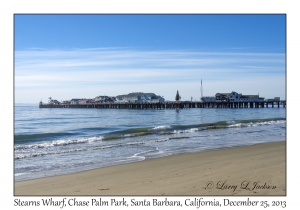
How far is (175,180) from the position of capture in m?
6.29

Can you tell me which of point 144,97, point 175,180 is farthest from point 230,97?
point 175,180

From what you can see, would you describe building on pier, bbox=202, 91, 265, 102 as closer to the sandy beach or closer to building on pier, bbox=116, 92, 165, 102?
building on pier, bbox=116, 92, 165, 102

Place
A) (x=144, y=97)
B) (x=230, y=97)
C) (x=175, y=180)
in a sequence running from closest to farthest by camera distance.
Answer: (x=175, y=180) → (x=230, y=97) → (x=144, y=97)

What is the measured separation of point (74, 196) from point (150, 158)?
4455 millimetres

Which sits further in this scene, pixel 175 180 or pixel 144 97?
pixel 144 97

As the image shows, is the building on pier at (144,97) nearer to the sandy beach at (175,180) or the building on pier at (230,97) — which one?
the building on pier at (230,97)

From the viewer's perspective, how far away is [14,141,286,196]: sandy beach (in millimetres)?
5465

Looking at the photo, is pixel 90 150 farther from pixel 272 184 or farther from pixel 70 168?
pixel 272 184

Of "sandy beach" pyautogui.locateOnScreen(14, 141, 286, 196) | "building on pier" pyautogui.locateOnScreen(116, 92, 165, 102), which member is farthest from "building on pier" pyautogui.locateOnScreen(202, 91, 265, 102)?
"sandy beach" pyautogui.locateOnScreen(14, 141, 286, 196)

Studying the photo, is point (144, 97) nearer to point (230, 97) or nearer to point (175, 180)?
point (230, 97)

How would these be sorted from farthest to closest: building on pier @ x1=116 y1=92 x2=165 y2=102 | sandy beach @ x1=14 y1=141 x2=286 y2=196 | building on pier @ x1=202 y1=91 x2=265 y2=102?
Result: building on pier @ x1=116 y1=92 x2=165 y2=102 < building on pier @ x1=202 y1=91 x2=265 y2=102 < sandy beach @ x1=14 y1=141 x2=286 y2=196

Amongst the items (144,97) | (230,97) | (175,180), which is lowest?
(175,180)
